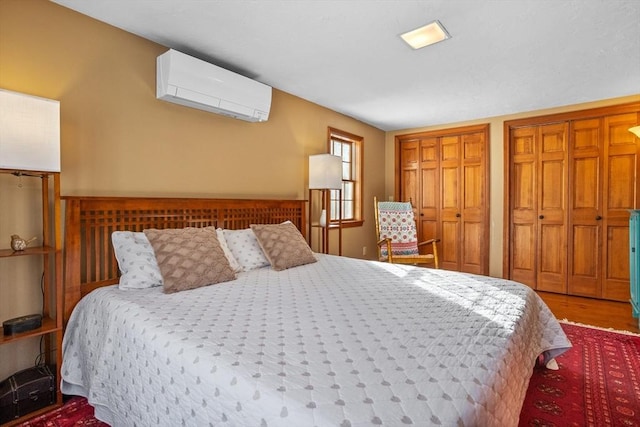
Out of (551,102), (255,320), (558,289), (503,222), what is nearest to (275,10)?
(255,320)

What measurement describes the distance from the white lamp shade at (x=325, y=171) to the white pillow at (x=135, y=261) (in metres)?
1.91

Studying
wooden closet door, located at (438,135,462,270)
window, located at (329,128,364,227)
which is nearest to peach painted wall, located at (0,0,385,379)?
window, located at (329,128,364,227)

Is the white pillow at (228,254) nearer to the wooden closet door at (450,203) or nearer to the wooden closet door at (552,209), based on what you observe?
the wooden closet door at (450,203)

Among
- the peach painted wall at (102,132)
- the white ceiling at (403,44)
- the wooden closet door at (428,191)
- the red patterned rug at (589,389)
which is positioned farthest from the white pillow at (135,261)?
the wooden closet door at (428,191)

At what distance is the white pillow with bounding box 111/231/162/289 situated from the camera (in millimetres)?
1975

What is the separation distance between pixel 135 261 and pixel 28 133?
0.84m

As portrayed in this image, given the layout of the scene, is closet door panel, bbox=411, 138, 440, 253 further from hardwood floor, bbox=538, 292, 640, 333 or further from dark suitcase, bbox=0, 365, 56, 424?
dark suitcase, bbox=0, 365, 56, 424

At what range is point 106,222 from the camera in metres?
2.15

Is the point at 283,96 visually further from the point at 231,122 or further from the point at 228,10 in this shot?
the point at 228,10

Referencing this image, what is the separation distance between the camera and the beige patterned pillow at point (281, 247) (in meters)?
2.61

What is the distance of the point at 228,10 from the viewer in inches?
81.3

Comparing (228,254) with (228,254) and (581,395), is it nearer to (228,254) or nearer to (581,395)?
(228,254)

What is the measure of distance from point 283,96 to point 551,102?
3115 mm

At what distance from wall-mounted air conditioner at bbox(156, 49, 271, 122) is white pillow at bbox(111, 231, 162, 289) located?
1064 mm
